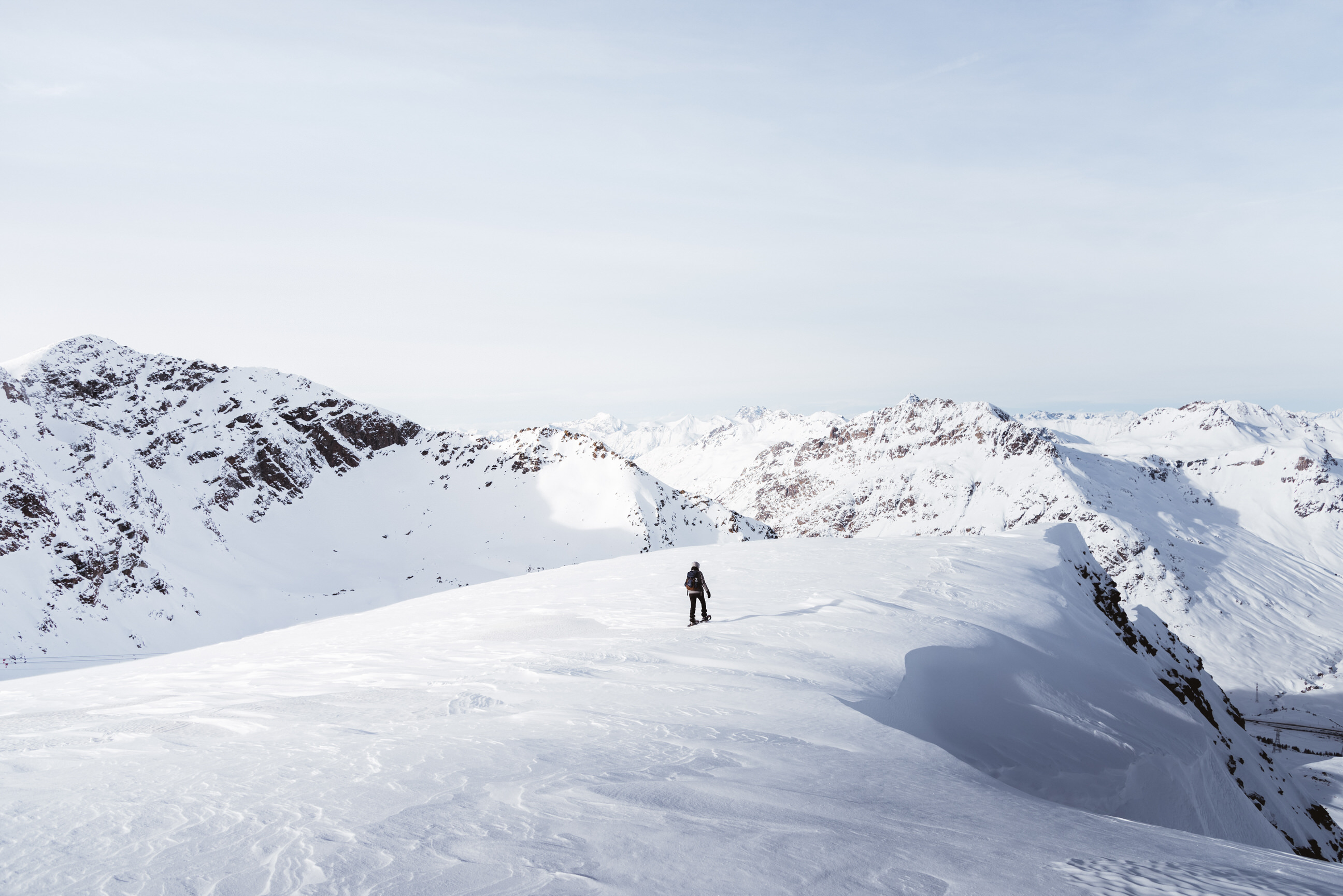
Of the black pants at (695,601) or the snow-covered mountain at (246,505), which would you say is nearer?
the black pants at (695,601)

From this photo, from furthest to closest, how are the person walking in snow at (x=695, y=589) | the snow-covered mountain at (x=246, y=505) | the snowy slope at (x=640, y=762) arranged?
the snow-covered mountain at (x=246, y=505), the person walking in snow at (x=695, y=589), the snowy slope at (x=640, y=762)

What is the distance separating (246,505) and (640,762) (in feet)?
293

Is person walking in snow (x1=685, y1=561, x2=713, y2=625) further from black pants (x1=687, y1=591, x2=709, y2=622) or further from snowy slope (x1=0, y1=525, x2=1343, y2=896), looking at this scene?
snowy slope (x1=0, y1=525, x2=1343, y2=896)

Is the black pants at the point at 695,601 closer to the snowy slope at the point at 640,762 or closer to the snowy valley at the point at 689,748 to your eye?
the snowy slope at the point at 640,762

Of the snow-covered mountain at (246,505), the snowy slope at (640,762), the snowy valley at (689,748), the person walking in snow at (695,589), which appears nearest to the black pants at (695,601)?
the person walking in snow at (695,589)

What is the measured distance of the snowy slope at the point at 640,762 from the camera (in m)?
5.72

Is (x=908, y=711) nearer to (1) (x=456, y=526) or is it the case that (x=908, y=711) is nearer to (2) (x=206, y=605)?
(2) (x=206, y=605)

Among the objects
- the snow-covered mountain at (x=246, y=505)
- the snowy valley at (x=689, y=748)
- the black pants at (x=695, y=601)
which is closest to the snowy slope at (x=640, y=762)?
the snowy valley at (x=689, y=748)

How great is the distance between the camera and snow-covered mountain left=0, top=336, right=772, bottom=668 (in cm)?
5512

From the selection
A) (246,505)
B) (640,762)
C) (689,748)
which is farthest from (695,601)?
(246,505)

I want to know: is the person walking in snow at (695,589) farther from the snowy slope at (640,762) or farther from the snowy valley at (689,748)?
the snowy valley at (689,748)

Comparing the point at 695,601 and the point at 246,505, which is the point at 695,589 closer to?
the point at 695,601

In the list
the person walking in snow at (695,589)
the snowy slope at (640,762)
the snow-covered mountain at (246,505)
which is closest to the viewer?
the snowy slope at (640,762)

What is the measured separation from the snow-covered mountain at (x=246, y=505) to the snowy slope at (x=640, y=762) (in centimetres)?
4443
